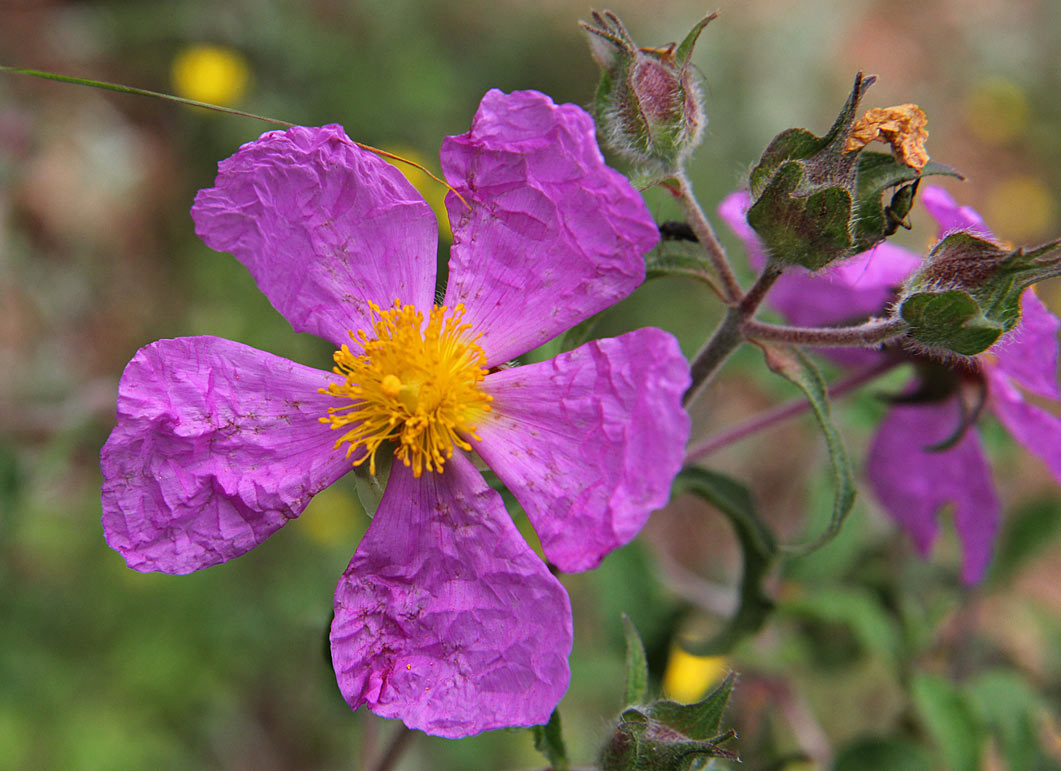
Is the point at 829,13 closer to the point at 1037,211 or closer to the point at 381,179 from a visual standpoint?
the point at 1037,211

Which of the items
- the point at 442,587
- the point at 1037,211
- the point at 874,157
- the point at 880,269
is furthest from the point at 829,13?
the point at 442,587

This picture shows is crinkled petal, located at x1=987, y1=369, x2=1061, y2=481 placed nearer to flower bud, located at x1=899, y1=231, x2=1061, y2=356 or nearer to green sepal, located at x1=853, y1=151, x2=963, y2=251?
flower bud, located at x1=899, y1=231, x2=1061, y2=356

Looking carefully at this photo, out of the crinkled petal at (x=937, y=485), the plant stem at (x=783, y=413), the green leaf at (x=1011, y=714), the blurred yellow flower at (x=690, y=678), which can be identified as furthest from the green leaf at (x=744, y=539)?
the blurred yellow flower at (x=690, y=678)

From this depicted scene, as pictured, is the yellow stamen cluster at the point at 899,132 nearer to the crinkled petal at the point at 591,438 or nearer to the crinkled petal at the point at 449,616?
the crinkled petal at the point at 591,438

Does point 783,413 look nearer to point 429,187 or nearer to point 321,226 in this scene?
point 321,226

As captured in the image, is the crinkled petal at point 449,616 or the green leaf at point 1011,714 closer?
the crinkled petal at point 449,616

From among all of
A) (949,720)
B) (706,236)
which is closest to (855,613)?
(949,720)

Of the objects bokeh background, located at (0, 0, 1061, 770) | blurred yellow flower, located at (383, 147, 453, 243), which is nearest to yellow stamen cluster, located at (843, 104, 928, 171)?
bokeh background, located at (0, 0, 1061, 770)
